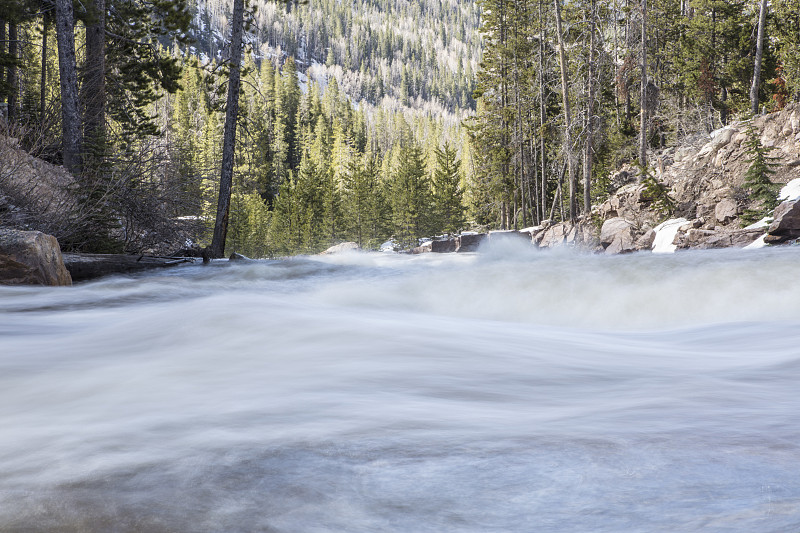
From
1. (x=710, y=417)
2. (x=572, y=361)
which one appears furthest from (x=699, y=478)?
(x=572, y=361)

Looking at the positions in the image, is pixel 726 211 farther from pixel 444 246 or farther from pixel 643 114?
pixel 444 246

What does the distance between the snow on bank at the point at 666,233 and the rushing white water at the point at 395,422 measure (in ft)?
31.5

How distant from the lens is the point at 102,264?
9.03 m

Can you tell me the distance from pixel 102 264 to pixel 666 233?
1329 centimetres

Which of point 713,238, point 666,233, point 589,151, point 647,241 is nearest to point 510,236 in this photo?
point 589,151

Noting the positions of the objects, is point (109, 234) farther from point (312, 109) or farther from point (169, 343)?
point (312, 109)

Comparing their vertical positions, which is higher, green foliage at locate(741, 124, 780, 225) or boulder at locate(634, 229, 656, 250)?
green foliage at locate(741, 124, 780, 225)

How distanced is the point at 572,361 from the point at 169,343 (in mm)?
2663

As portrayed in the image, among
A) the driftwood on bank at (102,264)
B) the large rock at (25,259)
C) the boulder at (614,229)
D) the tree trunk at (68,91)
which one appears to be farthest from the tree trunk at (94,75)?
the boulder at (614,229)

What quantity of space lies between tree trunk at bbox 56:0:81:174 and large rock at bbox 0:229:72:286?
172 inches

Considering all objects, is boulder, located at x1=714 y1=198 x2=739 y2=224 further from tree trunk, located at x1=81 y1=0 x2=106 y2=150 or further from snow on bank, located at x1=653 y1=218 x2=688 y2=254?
tree trunk, located at x1=81 y1=0 x2=106 y2=150

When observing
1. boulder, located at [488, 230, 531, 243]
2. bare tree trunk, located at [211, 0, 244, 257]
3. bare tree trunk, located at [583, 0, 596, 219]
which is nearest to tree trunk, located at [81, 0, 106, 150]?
bare tree trunk, located at [211, 0, 244, 257]

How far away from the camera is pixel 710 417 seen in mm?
2170

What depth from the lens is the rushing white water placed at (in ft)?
4.59
